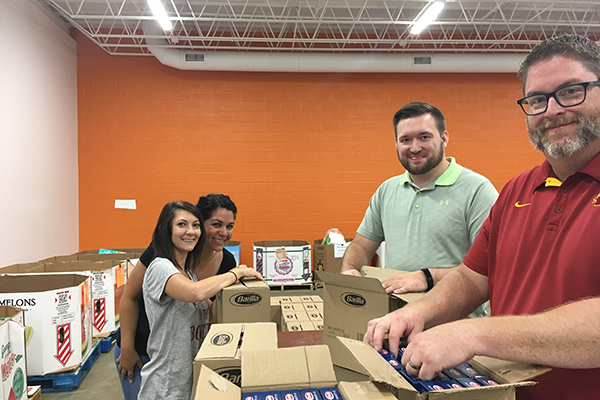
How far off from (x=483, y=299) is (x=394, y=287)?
314 millimetres

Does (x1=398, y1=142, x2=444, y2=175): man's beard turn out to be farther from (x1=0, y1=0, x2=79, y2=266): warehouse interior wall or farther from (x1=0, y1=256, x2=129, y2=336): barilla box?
(x1=0, y1=0, x2=79, y2=266): warehouse interior wall

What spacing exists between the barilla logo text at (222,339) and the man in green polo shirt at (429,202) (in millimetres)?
658

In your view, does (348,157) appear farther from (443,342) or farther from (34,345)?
(443,342)

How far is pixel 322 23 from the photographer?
6.39m

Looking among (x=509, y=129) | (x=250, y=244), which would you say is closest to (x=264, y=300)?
(x=250, y=244)

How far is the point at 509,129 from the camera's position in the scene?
719 cm

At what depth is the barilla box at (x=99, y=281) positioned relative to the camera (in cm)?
388

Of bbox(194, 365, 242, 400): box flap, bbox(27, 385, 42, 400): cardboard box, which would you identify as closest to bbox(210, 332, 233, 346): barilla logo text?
bbox(194, 365, 242, 400): box flap

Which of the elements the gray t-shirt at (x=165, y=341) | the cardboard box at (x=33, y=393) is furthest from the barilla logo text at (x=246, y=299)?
the cardboard box at (x=33, y=393)

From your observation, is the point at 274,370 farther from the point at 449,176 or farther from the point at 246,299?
the point at 449,176

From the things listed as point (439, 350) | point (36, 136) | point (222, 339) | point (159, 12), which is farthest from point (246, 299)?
point (36, 136)

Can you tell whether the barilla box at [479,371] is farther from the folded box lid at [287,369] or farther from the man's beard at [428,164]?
the man's beard at [428,164]

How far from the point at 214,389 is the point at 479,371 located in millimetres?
572

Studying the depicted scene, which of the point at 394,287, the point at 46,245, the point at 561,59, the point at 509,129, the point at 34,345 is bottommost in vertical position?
the point at 34,345
